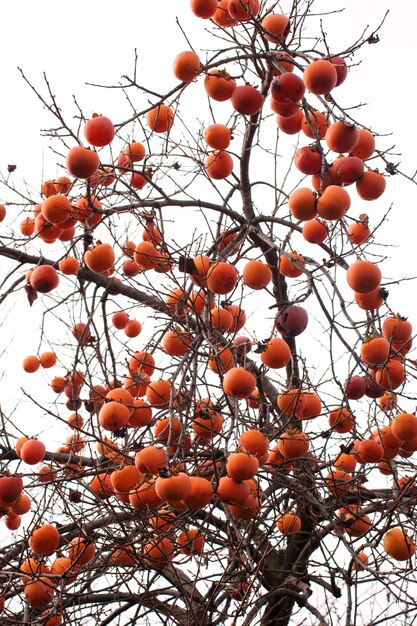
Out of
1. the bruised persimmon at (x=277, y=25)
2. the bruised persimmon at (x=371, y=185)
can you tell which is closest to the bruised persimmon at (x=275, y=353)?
the bruised persimmon at (x=371, y=185)

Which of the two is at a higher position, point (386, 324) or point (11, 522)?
point (386, 324)

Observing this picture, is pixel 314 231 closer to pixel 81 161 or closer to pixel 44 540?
pixel 81 161

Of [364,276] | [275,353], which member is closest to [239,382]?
[275,353]

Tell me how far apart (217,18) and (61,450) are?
273 cm

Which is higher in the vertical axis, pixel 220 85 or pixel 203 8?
pixel 203 8

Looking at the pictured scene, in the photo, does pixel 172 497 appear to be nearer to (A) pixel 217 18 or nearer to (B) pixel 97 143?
(B) pixel 97 143

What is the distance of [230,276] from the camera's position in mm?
2537

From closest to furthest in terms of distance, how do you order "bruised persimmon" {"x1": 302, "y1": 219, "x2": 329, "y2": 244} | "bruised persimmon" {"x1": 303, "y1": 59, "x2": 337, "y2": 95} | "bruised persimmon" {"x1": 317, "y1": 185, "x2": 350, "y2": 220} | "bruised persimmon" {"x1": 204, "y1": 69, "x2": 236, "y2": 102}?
"bruised persimmon" {"x1": 317, "y1": 185, "x2": 350, "y2": 220} < "bruised persimmon" {"x1": 303, "y1": 59, "x2": 337, "y2": 95} < "bruised persimmon" {"x1": 302, "y1": 219, "x2": 329, "y2": 244} < "bruised persimmon" {"x1": 204, "y1": 69, "x2": 236, "y2": 102}

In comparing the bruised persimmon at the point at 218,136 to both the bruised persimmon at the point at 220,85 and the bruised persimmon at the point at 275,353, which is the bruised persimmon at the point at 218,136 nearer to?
the bruised persimmon at the point at 220,85

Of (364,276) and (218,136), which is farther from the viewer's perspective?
(218,136)

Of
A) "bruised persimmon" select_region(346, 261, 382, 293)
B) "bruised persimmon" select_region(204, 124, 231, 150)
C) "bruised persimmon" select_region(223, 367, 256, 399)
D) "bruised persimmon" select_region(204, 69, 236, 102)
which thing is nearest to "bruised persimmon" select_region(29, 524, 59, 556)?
"bruised persimmon" select_region(223, 367, 256, 399)

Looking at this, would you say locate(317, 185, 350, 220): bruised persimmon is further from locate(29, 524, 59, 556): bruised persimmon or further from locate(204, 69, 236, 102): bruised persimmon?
locate(29, 524, 59, 556): bruised persimmon

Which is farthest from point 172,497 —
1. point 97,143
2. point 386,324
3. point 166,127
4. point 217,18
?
point 217,18

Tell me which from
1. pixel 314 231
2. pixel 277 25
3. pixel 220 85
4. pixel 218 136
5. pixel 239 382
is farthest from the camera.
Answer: pixel 277 25
